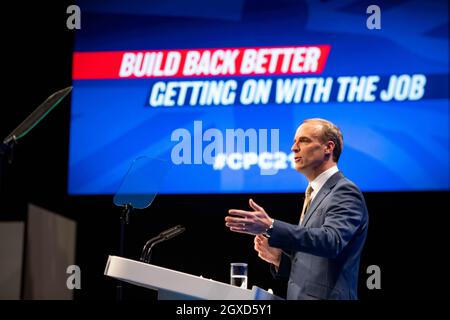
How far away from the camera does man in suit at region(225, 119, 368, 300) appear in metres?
2.27

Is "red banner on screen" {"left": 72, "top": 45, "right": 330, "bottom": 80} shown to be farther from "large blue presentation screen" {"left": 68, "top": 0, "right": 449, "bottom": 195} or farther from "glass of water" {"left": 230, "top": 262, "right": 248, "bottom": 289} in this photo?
"glass of water" {"left": 230, "top": 262, "right": 248, "bottom": 289}

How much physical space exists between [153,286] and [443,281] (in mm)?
3090

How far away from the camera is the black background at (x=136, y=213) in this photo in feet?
15.3

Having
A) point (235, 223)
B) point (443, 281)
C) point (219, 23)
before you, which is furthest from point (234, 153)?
point (235, 223)

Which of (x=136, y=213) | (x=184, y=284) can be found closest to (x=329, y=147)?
(x=184, y=284)

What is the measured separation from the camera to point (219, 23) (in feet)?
15.5

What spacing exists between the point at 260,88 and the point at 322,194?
2.10 m

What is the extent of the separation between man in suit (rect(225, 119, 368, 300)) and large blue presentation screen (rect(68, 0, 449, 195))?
1678 mm

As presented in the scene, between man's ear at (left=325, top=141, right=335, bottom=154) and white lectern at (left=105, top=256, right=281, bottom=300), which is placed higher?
man's ear at (left=325, top=141, right=335, bottom=154)

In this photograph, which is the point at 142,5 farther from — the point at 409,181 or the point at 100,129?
the point at 409,181

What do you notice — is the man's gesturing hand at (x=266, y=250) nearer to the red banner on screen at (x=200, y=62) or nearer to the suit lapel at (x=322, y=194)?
the suit lapel at (x=322, y=194)

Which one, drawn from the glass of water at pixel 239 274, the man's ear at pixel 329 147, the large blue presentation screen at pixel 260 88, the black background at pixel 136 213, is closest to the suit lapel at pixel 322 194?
the man's ear at pixel 329 147

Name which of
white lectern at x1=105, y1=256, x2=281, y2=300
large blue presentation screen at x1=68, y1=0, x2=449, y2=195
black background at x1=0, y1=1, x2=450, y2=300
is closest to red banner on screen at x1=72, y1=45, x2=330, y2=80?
large blue presentation screen at x1=68, y1=0, x2=449, y2=195
